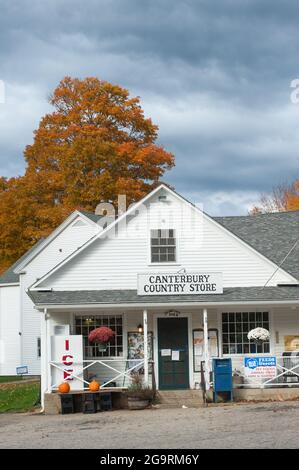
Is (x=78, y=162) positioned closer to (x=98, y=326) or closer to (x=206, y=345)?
(x=98, y=326)

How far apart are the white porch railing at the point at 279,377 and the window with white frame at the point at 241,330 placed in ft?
2.33

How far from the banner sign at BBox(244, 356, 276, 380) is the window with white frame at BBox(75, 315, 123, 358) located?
417cm

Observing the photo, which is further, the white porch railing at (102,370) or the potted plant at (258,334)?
the potted plant at (258,334)

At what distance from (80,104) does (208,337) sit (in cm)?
2384

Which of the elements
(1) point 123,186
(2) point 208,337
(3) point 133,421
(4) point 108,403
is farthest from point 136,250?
(1) point 123,186

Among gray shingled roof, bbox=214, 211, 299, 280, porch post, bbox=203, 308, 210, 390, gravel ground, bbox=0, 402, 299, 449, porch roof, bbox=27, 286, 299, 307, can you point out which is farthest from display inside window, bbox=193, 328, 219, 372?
gravel ground, bbox=0, 402, 299, 449

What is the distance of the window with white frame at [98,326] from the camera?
2495 cm

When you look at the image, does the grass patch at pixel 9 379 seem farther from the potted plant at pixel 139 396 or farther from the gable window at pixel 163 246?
the potted plant at pixel 139 396

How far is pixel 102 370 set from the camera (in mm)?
24703

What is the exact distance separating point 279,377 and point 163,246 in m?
5.42

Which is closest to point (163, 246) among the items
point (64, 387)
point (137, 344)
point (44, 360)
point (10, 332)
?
point (137, 344)

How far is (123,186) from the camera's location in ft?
136

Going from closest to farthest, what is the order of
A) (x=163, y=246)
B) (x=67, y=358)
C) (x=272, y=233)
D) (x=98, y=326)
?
(x=67, y=358) < (x=98, y=326) < (x=163, y=246) < (x=272, y=233)

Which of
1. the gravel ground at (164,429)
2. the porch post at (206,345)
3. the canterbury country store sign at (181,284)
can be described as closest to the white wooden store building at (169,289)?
the canterbury country store sign at (181,284)
